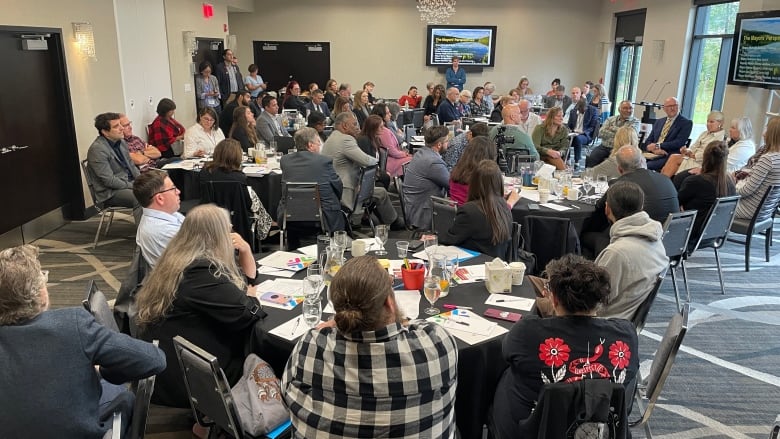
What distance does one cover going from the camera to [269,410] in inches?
97.5

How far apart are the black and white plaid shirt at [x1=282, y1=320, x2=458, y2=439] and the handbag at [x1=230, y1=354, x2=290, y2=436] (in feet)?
1.62

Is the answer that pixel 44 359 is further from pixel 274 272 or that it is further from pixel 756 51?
pixel 756 51

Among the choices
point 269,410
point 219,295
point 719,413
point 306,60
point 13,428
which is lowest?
point 719,413

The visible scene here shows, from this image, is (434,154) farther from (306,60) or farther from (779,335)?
(306,60)

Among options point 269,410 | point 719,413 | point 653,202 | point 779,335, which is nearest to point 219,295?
point 269,410

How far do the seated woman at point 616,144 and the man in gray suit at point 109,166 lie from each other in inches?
195

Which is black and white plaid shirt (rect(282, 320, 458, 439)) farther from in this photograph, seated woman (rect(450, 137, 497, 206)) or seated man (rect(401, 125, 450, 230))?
seated man (rect(401, 125, 450, 230))

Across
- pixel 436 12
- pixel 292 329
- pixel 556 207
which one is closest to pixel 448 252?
pixel 292 329

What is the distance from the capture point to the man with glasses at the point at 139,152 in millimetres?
6970

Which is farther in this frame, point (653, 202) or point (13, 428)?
point (653, 202)

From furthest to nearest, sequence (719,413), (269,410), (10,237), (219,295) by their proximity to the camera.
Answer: (10,237) → (719,413) → (219,295) → (269,410)

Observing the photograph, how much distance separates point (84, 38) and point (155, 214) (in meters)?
4.97

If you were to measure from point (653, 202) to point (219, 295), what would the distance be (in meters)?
3.59

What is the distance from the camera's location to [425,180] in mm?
5602
